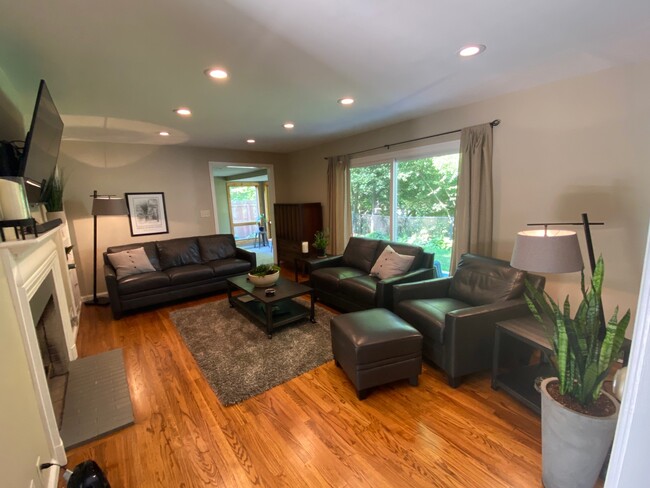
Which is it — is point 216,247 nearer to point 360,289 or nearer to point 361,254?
point 361,254

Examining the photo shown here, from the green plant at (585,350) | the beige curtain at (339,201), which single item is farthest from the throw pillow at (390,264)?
the green plant at (585,350)

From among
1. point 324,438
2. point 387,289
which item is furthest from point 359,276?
point 324,438

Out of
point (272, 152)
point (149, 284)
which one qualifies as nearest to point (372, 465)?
point (149, 284)

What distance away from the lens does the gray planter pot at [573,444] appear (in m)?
1.24

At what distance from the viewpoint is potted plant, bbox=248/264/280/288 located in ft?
10.7

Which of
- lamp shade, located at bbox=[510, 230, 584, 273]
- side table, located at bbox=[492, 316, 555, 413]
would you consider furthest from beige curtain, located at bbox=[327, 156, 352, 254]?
lamp shade, located at bbox=[510, 230, 584, 273]

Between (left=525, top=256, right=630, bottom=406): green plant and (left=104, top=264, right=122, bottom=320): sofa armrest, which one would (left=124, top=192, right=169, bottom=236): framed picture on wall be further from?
(left=525, top=256, right=630, bottom=406): green plant

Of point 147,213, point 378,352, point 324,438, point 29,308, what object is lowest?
point 324,438

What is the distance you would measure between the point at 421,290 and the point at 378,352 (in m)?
0.99

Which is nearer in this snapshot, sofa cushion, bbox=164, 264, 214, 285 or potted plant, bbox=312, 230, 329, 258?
sofa cushion, bbox=164, 264, 214, 285

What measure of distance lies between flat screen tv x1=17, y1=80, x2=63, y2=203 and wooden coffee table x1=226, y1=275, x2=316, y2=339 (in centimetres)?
193

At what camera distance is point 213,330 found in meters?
3.17

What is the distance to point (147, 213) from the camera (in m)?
4.58

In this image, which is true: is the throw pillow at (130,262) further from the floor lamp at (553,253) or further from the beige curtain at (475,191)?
the floor lamp at (553,253)
